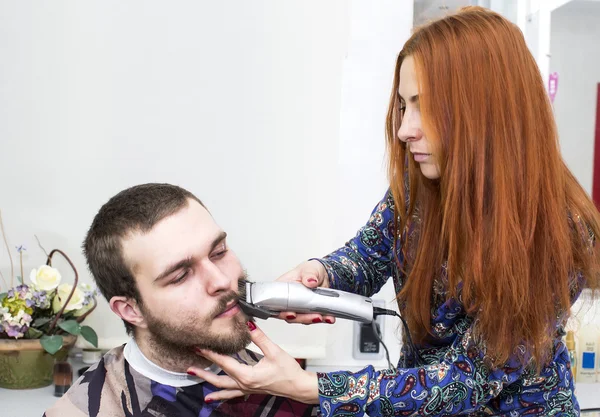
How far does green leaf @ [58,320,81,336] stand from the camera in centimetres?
208

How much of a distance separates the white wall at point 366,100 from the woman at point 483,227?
862 mm

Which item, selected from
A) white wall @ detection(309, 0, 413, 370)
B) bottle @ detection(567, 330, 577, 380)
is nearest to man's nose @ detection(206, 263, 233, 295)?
white wall @ detection(309, 0, 413, 370)

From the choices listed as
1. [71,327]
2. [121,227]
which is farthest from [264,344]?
[71,327]

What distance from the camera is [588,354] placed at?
258 centimetres

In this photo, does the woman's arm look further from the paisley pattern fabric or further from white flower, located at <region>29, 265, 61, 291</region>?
white flower, located at <region>29, 265, 61, 291</region>

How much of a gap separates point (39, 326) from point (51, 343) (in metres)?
0.09

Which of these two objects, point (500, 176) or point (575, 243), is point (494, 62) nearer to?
point (500, 176)

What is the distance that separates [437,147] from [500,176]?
134mm

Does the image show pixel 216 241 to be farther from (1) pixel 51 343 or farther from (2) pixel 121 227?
(1) pixel 51 343

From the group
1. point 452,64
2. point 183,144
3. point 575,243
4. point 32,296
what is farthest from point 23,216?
point 575,243

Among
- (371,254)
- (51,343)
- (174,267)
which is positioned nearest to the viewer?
(174,267)

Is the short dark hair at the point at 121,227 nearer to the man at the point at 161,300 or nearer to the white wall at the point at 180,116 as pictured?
the man at the point at 161,300

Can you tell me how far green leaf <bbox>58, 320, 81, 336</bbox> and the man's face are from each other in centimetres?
69

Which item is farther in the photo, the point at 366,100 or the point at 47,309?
the point at 366,100
